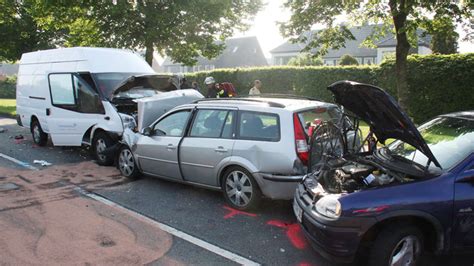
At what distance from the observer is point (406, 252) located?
3.70 metres

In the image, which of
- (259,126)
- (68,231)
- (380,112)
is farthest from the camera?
(259,126)

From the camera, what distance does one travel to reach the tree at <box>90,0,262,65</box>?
49.4 feet

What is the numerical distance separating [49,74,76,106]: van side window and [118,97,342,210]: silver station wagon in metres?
3.45

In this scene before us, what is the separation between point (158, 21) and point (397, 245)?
13106 millimetres

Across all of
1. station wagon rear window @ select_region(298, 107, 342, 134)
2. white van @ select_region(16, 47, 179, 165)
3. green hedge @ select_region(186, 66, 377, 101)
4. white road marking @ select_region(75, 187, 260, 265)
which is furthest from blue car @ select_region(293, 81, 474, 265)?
green hedge @ select_region(186, 66, 377, 101)

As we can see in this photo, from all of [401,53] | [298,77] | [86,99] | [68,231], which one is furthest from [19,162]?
[298,77]

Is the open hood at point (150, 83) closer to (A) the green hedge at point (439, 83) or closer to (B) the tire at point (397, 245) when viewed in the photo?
(B) the tire at point (397, 245)

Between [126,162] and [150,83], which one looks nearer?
[126,162]

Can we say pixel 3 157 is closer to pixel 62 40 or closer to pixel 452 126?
pixel 452 126

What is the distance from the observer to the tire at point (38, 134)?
1095 centimetres

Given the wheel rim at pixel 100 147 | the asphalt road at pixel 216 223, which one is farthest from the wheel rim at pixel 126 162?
the wheel rim at pixel 100 147

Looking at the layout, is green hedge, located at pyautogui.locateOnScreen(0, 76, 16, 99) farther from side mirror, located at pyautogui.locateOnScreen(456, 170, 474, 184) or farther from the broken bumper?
side mirror, located at pyautogui.locateOnScreen(456, 170, 474, 184)

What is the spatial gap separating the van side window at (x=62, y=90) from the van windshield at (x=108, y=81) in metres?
0.81

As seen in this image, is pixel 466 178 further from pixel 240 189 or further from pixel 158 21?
pixel 158 21
